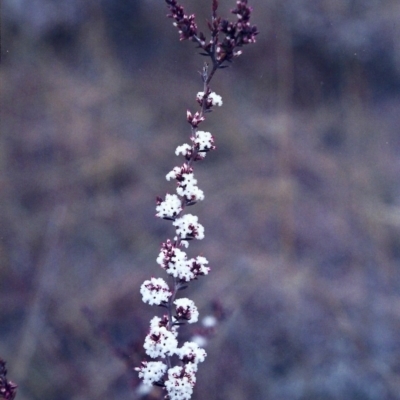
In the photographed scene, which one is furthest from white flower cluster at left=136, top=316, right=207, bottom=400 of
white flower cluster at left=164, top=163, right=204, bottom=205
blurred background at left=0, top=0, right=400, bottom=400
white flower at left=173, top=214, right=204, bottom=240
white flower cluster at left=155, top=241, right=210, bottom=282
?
blurred background at left=0, top=0, right=400, bottom=400

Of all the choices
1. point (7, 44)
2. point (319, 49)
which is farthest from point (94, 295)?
point (319, 49)

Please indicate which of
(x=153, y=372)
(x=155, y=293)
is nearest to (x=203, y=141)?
(x=155, y=293)

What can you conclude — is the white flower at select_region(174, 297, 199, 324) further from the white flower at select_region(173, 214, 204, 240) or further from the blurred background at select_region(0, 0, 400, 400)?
the blurred background at select_region(0, 0, 400, 400)

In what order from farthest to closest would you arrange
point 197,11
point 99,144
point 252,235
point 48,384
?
1. point 197,11
2. point 99,144
3. point 252,235
4. point 48,384

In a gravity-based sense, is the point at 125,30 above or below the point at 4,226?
above

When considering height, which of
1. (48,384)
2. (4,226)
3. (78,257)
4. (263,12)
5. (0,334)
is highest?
(263,12)

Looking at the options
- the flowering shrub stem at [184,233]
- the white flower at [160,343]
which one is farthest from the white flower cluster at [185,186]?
the white flower at [160,343]

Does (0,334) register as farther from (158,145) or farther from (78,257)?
(158,145)

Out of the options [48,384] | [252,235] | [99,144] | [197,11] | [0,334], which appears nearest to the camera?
[48,384]
